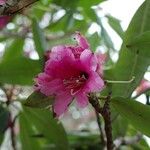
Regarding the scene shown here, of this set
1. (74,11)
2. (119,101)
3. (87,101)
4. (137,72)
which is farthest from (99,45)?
(87,101)

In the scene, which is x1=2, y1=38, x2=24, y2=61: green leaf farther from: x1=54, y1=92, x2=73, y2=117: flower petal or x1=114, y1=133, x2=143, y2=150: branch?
x1=54, y1=92, x2=73, y2=117: flower petal

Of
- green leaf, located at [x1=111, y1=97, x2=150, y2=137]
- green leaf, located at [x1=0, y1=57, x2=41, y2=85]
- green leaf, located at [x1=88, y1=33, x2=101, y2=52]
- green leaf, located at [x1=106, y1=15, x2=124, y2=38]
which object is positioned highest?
green leaf, located at [x1=111, y1=97, x2=150, y2=137]

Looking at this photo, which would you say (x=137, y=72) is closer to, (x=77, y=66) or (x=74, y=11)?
(x=77, y=66)

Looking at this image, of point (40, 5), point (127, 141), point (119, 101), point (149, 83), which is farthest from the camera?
point (40, 5)

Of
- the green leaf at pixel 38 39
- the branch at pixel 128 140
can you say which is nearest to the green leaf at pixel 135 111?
the green leaf at pixel 38 39

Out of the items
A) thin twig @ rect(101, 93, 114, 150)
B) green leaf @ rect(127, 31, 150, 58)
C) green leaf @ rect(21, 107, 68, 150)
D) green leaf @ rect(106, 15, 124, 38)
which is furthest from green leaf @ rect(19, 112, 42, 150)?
green leaf @ rect(127, 31, 150, 58)

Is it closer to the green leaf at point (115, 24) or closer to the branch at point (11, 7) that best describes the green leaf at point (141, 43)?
the branch at point (11, 7)

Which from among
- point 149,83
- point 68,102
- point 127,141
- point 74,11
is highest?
point 68,102

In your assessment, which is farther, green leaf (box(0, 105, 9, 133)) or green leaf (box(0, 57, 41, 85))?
green leaf (box(0, 105, 9, 133))
